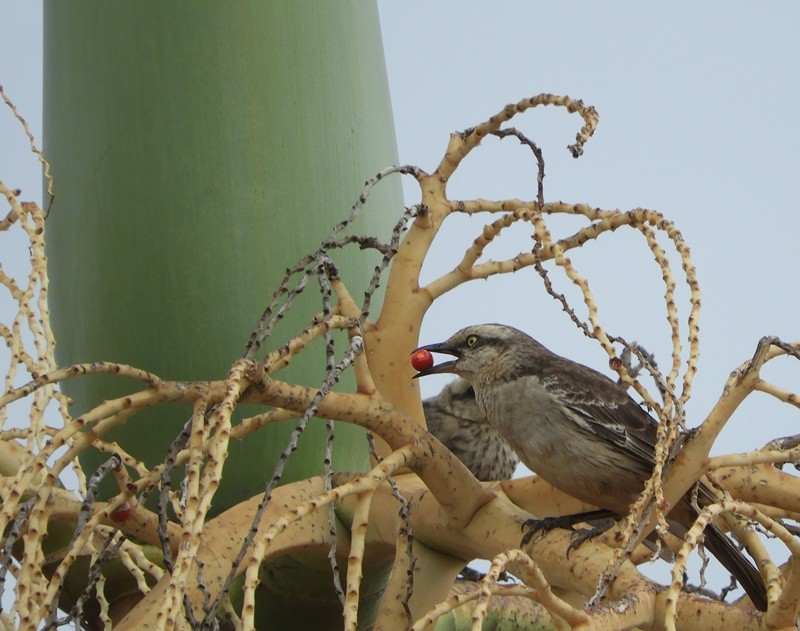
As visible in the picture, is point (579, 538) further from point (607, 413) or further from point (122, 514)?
point (607, 413)

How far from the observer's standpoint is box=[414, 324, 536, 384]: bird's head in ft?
13.9

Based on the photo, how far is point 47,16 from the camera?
13.0 feet

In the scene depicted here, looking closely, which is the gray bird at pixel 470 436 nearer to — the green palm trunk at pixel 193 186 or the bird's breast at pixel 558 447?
the bird's breast at pixel 558 447

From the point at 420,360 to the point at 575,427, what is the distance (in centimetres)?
58

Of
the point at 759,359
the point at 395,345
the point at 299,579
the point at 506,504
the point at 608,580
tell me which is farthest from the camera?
the point at 299,579

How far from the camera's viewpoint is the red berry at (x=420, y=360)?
11.1ft

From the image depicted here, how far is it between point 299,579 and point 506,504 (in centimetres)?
77

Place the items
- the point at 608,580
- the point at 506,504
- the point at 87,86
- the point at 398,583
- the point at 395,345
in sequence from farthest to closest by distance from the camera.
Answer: the point at 87,86, the point at 395,345, the point at 506,504, the point at 398,583, the point at 608,580

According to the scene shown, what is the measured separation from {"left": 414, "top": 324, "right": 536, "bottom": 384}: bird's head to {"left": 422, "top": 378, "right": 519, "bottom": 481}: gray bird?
111cm

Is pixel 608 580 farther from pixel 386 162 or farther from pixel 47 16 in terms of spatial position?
pixel 47 16

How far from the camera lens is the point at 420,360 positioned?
3518 millimetres

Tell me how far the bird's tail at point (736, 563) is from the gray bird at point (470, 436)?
1922 mm

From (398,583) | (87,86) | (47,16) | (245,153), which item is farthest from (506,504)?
(47,16)

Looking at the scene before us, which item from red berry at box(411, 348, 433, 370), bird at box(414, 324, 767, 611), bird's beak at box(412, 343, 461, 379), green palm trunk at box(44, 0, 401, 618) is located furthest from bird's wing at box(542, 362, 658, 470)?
green palm trunk at box(44, 0, 401, 618)
